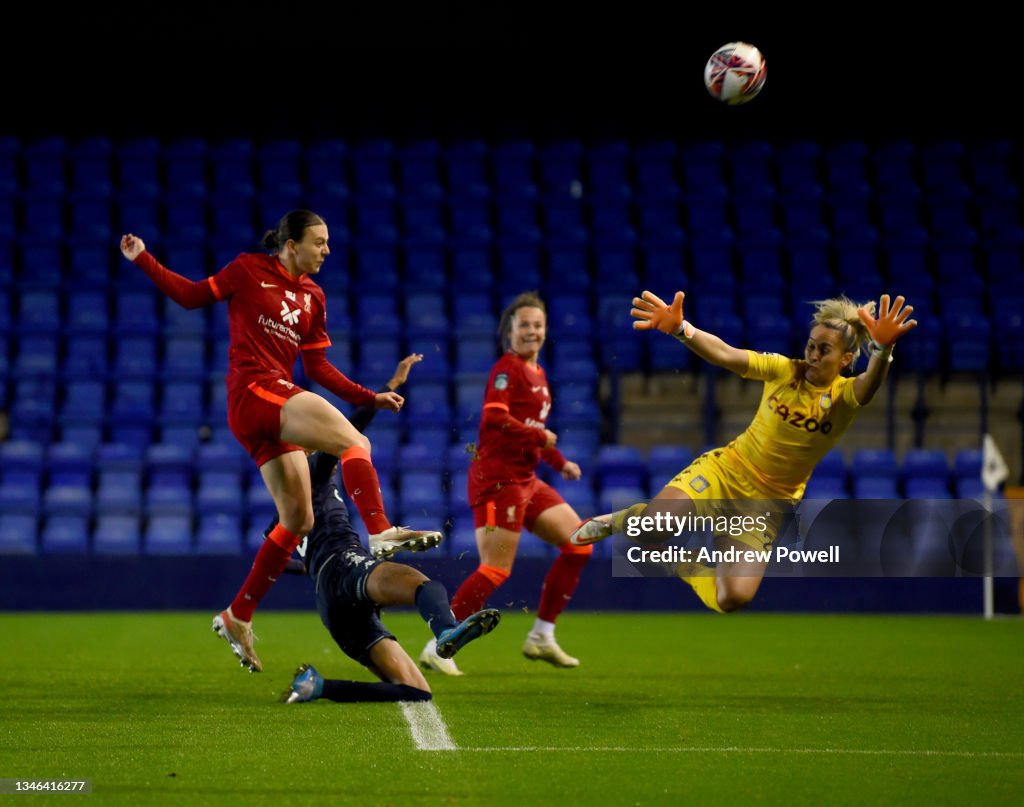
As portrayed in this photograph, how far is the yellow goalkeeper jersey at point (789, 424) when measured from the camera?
275 inches

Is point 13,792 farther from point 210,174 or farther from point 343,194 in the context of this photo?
point 210,174

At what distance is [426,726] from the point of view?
5.66m

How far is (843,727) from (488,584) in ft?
8.64

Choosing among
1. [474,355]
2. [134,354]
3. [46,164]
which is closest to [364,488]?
[474,355]

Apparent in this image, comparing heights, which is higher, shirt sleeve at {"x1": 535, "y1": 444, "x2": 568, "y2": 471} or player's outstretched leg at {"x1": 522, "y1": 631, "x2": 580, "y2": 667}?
shirt sleeve at {"x1": 535, "y1": 444, "x2": 568, "y2": 471}

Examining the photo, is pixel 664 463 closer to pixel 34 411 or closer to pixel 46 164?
pixel 34 411

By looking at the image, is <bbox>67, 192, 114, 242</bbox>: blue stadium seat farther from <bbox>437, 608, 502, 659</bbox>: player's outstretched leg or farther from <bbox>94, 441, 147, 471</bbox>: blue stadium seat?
<bbox>437, 608, 502, 659</bbox>: player's outstretched leg

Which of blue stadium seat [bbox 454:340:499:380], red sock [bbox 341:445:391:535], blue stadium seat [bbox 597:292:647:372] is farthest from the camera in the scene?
blue stadium seat [bbox 454:340:499:380]

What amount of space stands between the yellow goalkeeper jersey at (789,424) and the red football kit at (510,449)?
4.82 feet

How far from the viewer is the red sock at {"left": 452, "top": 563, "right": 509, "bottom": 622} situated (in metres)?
7.88

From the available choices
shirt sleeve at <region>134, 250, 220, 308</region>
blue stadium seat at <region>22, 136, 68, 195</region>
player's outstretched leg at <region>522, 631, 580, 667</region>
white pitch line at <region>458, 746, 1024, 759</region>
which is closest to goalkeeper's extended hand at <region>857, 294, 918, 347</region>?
white pitch line at <region>458, 746, 1024, 759</region>

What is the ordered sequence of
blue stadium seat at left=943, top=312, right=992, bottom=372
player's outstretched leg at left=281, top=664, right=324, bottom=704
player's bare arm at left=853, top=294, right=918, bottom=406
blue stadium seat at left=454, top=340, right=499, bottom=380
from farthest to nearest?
blue stadium seat at left=943, top=312, right=992, bottom=372 < blue stadium seat at left=454, top=340, right=499, bottom=380 < player's bare arm at left=853, top=294, right=918, bottom=406 < player's outstretched leg at left=281, top=664, right=324, bottom=704

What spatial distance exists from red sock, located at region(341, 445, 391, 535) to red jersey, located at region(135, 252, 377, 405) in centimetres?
56

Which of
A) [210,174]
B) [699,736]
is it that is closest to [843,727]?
[699,736]
